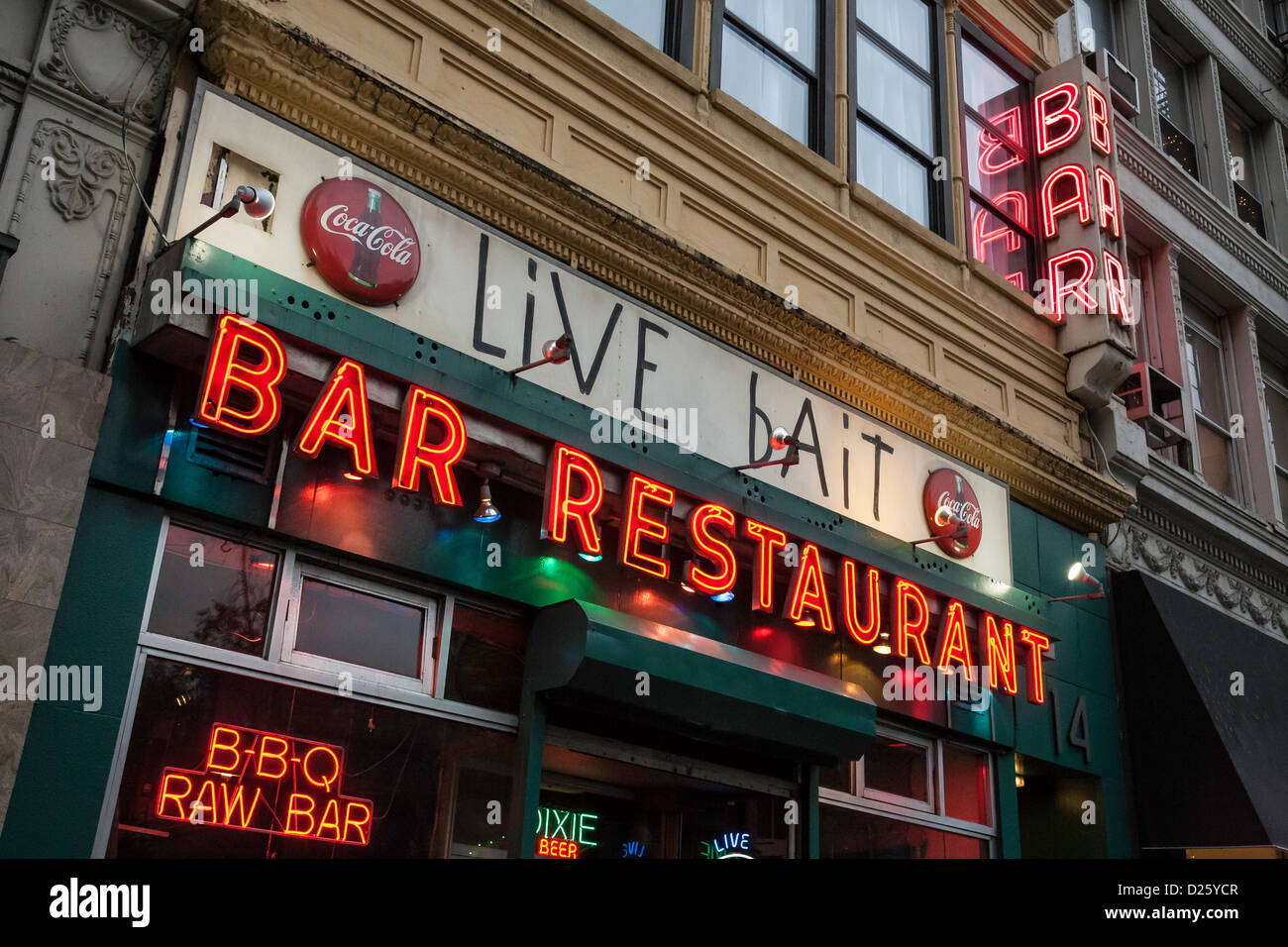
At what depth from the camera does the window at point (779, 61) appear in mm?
10320

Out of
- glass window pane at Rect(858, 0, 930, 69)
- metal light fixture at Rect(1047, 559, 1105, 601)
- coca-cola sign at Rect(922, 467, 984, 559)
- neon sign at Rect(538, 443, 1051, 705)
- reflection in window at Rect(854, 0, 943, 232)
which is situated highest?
glass window pane at Rect(858, 0, 930, 69)

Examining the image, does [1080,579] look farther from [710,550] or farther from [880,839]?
[710,550]

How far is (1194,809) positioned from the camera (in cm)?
1095

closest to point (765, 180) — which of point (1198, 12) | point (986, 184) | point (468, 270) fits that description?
point (468, 270)

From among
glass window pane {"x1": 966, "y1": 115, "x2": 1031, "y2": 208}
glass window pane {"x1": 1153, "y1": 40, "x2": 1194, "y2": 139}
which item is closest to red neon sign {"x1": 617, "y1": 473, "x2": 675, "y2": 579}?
glass window pane {"x1": 966, "y1": 115, "x2": 1031, "y2": 208}

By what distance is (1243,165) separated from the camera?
17.8 meters

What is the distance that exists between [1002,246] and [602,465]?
23.4ft

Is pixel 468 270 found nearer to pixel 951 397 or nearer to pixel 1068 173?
pixel 951 397

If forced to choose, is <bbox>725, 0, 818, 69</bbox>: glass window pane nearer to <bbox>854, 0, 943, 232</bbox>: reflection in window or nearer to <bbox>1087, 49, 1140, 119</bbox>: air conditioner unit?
<bbox>854, 0, 943, 232</bbox>: reflection in window

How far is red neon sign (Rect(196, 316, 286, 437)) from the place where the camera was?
5758 mm

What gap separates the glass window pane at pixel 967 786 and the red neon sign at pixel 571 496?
4573 millimetres

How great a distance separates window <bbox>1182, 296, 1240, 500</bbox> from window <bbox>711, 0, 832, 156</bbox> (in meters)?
6.49

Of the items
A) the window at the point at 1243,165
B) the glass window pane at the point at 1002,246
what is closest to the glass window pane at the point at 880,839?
the glass window pane at the point at 1002,246

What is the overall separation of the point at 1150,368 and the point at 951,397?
12.7ft
